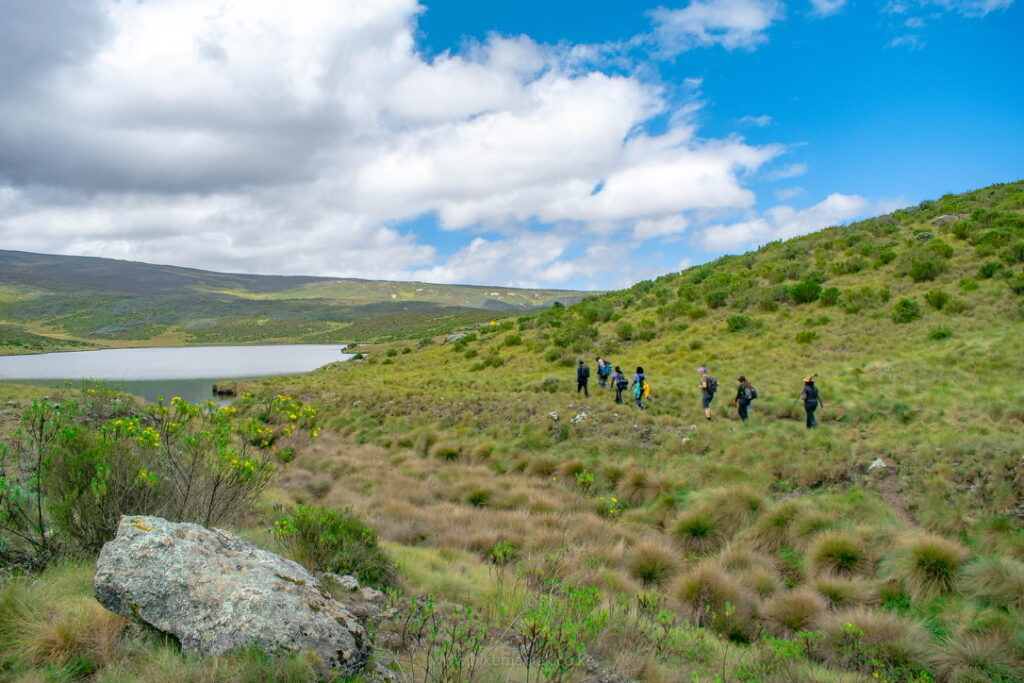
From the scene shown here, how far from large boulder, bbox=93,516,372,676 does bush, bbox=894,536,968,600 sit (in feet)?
22.7

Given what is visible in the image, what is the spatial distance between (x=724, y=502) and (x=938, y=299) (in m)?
18.2

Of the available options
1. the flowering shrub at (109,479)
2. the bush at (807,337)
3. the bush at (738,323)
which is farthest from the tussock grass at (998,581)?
the bush at (738,323)

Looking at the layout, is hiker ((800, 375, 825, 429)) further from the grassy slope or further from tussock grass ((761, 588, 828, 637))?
tussock grass ((761, 588, 828, 637))

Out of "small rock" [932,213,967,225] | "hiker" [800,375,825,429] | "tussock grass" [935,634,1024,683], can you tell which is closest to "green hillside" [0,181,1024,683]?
"tussock grass" [935,634,1024,683]

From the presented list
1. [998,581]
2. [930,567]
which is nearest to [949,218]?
[930,567]

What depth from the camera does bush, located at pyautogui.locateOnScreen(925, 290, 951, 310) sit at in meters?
21.1

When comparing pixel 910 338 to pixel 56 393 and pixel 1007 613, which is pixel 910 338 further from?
pixel 56 393

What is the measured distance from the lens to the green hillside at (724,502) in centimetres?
521

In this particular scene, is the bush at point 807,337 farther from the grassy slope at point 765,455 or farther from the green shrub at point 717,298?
the green shrub at point 717,298

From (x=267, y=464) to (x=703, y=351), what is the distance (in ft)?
66.1

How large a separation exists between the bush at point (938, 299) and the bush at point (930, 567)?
18.1 meters

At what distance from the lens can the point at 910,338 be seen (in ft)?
63.6

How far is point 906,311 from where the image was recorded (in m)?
21.3

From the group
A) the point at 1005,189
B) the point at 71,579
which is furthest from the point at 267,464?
the point at 1005,189
